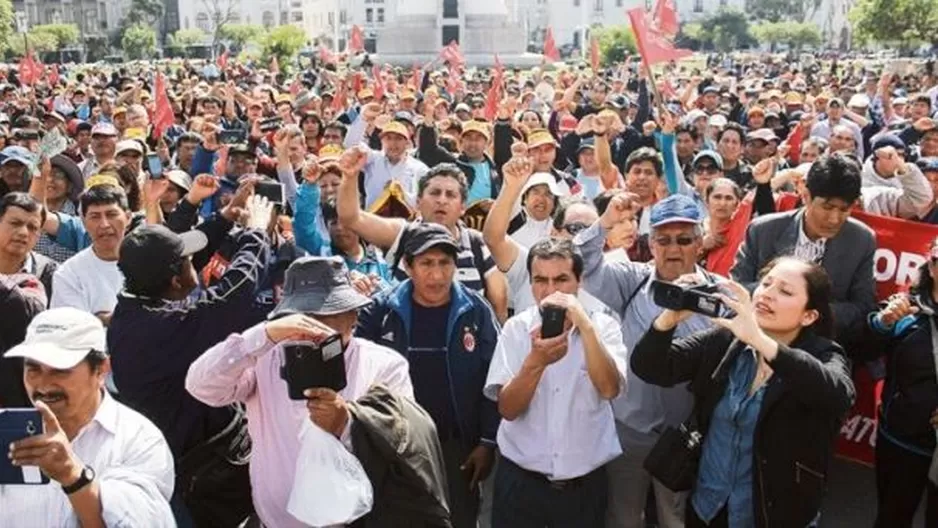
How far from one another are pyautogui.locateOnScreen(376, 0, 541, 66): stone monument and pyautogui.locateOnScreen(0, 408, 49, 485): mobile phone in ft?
183

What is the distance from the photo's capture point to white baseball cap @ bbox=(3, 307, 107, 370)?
2.64m

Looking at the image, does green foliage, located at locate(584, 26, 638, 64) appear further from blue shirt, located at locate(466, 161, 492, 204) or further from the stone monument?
blue shirt, located at locate(466, 161, 492, 204)

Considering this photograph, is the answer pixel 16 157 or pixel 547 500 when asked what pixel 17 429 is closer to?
pixel 547 500

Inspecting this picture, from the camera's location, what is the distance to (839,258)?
4.29 meters

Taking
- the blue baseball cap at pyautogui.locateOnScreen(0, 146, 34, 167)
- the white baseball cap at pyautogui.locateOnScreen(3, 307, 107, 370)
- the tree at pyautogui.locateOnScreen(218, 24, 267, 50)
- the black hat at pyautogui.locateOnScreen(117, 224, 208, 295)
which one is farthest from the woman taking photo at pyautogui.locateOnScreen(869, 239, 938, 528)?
the tree at pyautogui.locateOnScreen(218, 24, 267, 50)

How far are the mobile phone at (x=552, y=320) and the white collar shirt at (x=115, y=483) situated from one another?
1277mm

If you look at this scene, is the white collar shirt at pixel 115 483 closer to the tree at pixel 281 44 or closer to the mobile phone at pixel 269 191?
the mobile phone at pixel 269 191

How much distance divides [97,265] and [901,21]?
113ft

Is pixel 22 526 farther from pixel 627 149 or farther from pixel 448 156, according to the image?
pixel 627 149

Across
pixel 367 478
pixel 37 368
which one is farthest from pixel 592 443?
pixel 37 368

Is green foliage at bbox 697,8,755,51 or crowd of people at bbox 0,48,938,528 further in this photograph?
green foliage at bbox 697,8,755,51

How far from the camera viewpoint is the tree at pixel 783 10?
3996 inches

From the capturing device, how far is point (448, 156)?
9.17 meters

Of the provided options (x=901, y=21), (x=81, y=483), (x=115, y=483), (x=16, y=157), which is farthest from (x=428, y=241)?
(x=901, y=21)
